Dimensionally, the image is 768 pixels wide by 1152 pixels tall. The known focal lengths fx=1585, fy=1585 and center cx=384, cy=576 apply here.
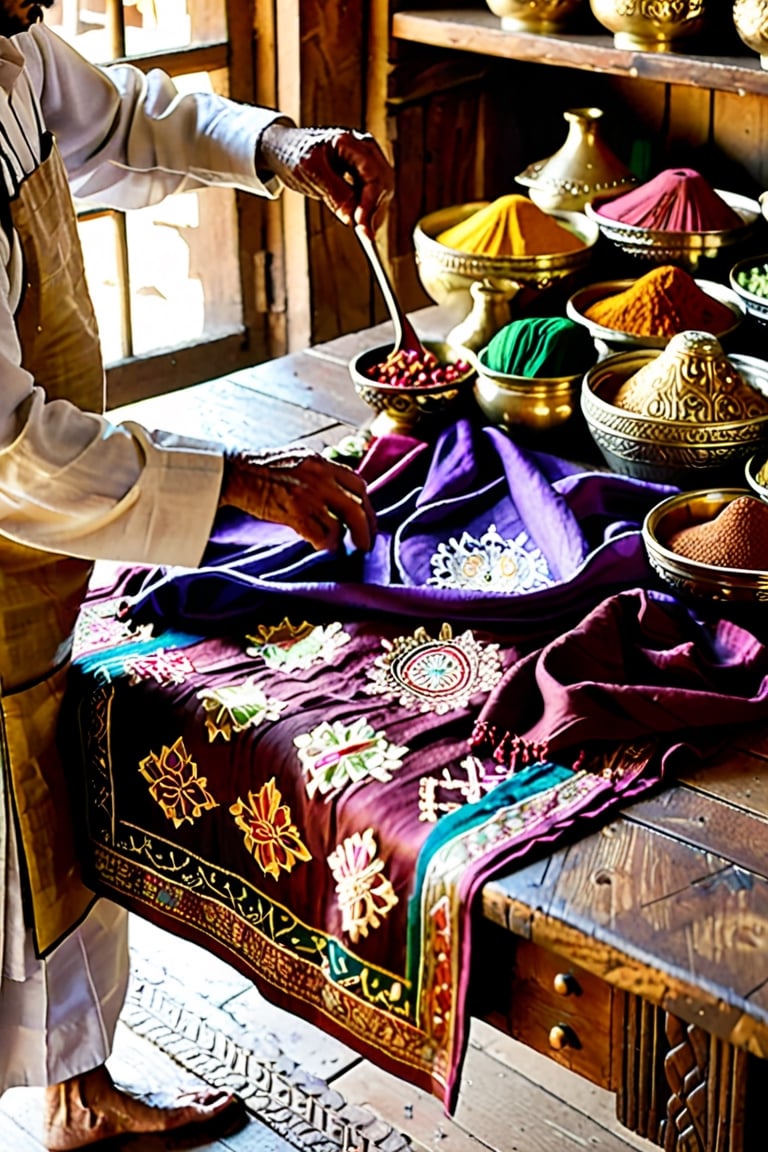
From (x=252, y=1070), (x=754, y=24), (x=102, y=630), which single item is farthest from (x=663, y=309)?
(x=252, y=1070)

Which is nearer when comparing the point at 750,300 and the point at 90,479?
the point at 90,479

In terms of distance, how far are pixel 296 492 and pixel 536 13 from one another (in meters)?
1.16

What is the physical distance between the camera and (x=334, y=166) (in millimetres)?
1562

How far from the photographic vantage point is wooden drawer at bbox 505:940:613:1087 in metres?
1.10

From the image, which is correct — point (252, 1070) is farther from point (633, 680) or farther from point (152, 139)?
point (152, 139)

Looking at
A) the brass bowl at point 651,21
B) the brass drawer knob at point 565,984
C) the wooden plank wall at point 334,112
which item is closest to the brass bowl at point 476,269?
the brass bowl at point 651,21

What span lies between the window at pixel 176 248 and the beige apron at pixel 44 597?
957mm

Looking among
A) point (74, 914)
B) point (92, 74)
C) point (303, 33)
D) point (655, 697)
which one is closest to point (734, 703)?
point (655, 697)

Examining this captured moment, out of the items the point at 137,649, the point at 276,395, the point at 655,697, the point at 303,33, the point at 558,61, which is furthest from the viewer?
the point at 303,33

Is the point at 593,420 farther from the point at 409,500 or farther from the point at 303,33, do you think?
the point at 303,33

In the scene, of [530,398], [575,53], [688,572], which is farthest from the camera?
[575,53]

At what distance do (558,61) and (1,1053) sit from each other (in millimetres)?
1435

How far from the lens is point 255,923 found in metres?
1.29

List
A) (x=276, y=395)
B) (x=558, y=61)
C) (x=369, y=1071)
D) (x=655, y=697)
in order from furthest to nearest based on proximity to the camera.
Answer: (x=558, y=61), (x=276, y=395), (x=369, y=1071), (x=655, y=697)
